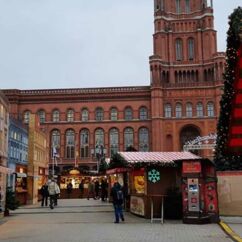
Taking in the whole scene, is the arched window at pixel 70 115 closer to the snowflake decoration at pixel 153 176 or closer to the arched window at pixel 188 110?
the arched window at pixel 188 110

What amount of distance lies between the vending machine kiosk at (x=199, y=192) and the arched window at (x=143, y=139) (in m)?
52.1

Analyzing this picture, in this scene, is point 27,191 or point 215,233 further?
point 27,191

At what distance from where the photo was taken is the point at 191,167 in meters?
16.7

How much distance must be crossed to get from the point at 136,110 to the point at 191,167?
5335 cm

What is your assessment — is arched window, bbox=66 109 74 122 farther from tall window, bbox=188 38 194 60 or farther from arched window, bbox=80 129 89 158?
tall window, bbox=188 38 194 60

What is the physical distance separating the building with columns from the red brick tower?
16 centimetres

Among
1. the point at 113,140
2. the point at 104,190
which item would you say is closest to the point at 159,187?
the point at 104,190

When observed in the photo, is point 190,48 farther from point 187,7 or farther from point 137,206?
point 137,206

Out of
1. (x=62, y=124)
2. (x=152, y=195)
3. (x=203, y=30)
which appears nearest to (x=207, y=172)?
(x=152, y=195)

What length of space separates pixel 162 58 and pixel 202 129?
1545 centimetres

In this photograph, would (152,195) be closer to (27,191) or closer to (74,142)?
(27,191)

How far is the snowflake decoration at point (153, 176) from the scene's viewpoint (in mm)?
18719

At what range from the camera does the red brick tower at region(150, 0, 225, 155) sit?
68.0m

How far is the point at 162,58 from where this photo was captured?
75.2 meters
